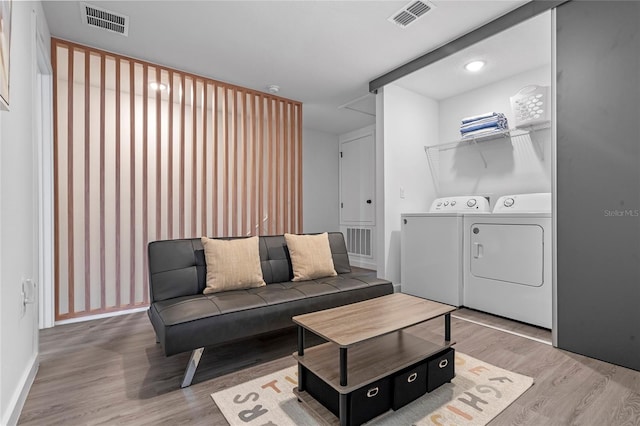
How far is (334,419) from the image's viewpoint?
144cm

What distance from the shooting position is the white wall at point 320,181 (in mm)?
5562

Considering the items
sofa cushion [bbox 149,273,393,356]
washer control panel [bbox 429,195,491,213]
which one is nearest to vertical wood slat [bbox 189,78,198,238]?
sofa cushion [bbox 149,273,393,356]

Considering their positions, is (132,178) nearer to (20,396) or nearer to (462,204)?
(20,396)

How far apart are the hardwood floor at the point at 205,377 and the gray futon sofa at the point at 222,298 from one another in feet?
0.71

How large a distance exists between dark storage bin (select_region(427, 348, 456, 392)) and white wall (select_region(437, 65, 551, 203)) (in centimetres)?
226

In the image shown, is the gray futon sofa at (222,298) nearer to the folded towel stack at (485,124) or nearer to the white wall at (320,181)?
the folded towel stack at (485,124)

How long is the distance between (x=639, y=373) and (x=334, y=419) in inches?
72.7

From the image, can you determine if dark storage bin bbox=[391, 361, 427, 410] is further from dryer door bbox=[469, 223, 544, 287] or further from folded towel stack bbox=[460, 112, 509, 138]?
folded towel stack bbox=[460, 112, 509, 138]

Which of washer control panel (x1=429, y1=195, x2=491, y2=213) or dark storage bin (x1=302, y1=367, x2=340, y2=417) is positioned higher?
washer control panel (x1=429, y1=195, x2=491, y2=213)

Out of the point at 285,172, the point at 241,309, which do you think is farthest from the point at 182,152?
the point at 241,309

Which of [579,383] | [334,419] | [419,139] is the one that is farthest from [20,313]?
[419,139]

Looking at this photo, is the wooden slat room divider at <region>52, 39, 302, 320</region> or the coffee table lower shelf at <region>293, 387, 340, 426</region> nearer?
the coffee table lower shelf at <region>293, 387, 340, 426</region>

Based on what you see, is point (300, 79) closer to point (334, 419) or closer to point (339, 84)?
point (339, 84)

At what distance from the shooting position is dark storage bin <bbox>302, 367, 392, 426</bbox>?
53.0 inches
